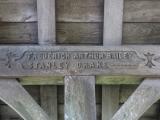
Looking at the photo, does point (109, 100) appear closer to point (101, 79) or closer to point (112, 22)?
point (101, 79)

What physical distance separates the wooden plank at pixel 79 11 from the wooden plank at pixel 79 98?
0.34m

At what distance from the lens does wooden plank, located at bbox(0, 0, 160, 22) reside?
1117 mm

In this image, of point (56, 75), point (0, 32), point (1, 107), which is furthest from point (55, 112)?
point (0, 32)

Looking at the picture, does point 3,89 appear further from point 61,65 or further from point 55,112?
point 55,112

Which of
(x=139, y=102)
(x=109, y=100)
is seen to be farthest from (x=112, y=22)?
(x=109, y=100)

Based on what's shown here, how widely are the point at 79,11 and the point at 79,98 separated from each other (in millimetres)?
451

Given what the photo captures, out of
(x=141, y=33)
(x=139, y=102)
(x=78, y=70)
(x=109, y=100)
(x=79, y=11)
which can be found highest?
(x=79, y=11)

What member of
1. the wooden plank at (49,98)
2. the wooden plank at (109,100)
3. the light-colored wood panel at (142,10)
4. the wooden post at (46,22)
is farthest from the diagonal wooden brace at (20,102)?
the light-colored wood panel at (142,10)

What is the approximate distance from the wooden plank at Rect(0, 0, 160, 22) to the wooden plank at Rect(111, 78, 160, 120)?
0.37 meters

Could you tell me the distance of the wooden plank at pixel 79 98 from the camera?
3.13ft

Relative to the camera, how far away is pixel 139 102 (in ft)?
3.25

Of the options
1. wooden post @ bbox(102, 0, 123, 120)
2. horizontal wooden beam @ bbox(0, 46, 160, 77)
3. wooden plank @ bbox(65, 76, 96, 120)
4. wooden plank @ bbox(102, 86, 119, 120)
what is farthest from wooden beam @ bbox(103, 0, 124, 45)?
wooden plank @ bbox(102, 86, 119, 120)

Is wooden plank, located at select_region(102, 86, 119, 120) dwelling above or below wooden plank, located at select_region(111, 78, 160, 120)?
below

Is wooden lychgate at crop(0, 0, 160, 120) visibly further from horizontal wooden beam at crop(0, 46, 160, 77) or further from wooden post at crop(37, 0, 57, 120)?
wooden post at crop(37, 0, 57, 120)
